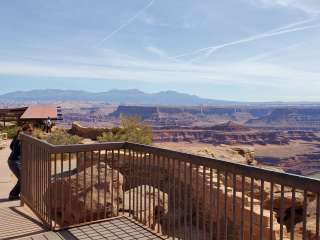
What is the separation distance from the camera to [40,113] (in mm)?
25891

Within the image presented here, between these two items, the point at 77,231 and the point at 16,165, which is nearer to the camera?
the point at 77,231


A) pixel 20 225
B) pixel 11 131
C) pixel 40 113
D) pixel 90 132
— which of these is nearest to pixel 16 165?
pixel 20 225

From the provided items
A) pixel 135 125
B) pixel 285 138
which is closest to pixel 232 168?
pixel 135 125

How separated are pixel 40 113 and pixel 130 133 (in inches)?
376

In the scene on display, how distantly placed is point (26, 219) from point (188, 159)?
3013mm

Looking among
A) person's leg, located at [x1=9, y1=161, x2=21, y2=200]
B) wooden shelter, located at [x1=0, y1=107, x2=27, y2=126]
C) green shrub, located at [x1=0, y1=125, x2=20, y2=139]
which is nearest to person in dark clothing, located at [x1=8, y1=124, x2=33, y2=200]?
person's leg, located at [x1=9, y1=161, x2=21, y2=200]

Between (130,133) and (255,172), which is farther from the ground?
(255,172)

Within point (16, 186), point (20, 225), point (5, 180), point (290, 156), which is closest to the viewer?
point (20, 225)

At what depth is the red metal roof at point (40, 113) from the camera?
2491cm

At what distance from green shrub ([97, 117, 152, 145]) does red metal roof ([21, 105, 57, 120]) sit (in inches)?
240

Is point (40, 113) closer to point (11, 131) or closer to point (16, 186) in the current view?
point (11, 131)

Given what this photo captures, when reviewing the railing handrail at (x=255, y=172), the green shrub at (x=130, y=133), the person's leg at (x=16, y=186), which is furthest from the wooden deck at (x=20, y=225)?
the green shrub at (x=130, y=133)

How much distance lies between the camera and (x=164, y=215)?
21.4 feet

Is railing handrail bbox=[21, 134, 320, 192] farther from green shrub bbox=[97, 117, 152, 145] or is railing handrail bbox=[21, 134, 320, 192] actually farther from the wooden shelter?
the wooden shelter
